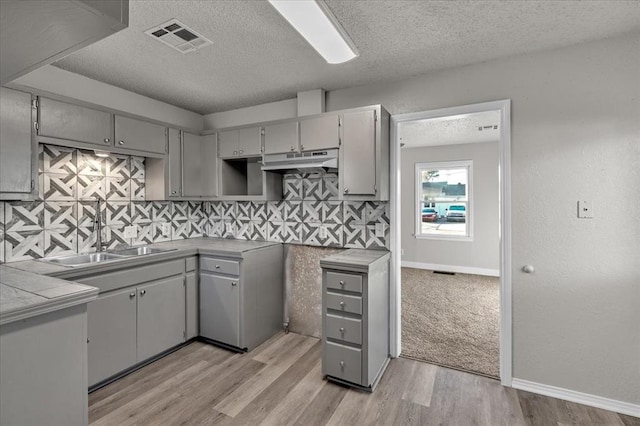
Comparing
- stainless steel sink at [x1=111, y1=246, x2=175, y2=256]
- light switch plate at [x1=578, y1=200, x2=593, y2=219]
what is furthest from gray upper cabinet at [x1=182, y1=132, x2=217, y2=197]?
light switch plate at [x1=578, y1=200, x2=593, y2=219]

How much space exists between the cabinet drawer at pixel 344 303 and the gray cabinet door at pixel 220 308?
→ 3.16ft

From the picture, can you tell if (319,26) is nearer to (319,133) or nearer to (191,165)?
(319,133)

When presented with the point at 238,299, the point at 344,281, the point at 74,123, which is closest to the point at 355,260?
the point at 344,281

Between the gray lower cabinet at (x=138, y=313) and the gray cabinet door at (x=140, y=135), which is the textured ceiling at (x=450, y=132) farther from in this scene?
the gray lower cabinet at (x=138, y=313)

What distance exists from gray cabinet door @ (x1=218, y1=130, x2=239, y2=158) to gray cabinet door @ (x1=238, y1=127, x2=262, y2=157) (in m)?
0.06

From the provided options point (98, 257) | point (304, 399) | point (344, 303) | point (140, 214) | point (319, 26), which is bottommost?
point (304, 399)

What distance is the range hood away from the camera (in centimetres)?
274

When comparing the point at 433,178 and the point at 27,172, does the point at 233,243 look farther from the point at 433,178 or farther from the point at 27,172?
the point at 433,178

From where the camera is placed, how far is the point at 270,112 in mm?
3506

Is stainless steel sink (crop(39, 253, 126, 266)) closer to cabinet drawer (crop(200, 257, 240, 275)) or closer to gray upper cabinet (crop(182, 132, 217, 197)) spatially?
cabinet drawer (crop(200, 257, 240, 275))

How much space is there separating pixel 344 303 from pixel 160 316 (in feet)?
5.52

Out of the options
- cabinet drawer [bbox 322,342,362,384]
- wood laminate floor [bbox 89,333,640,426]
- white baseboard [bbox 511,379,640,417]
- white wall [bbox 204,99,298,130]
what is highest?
white wall [bbox 204,99,298,130]

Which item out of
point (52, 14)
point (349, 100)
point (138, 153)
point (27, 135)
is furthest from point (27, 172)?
point (349, 100)

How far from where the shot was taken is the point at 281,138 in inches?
119
